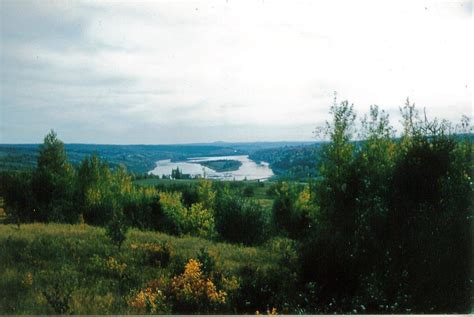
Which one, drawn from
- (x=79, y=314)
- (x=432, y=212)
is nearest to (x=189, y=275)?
(x=79, y=314)

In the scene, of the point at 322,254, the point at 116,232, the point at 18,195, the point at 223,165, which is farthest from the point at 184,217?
the point at 322,254

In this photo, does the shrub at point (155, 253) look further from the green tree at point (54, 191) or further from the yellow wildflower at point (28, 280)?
the green tree at point (54, 191)

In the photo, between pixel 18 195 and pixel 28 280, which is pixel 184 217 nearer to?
pixel 18 195

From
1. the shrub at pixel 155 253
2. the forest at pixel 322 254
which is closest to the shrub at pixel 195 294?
the forest at pixel 322 254

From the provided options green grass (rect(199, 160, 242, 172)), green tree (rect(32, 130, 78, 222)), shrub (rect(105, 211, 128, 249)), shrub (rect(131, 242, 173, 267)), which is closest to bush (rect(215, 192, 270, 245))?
green grass (rect(199, 160, 242, 172))

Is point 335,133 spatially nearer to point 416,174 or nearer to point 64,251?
point 416,174
